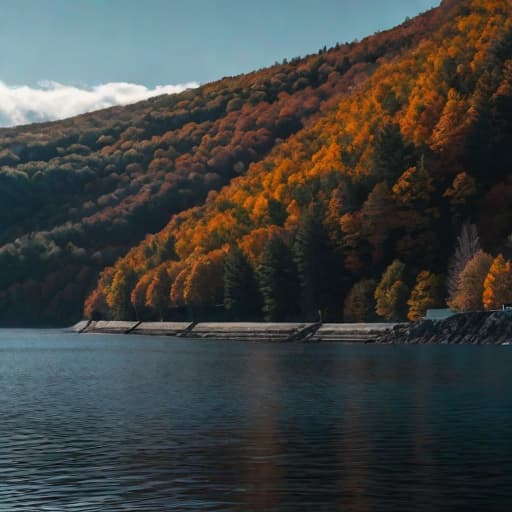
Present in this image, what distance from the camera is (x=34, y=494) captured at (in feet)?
111

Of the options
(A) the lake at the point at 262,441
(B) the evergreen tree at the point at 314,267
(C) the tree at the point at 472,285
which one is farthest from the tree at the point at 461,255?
(A) the lake at the point at 262,441

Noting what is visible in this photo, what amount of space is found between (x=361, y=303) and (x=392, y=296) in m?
10.1

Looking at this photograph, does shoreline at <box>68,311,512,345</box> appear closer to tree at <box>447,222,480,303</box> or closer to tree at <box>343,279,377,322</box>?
tree at <box>343,279,377,322</box>

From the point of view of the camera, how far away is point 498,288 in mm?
151625

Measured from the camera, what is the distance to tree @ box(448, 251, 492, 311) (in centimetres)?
15575

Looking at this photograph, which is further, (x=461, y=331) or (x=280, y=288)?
(x=280, y=288)

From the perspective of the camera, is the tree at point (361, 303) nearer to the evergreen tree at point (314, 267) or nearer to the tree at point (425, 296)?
the evergreen tree at point (314, 267)

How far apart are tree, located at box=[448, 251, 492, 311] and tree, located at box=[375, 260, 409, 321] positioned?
12816mm

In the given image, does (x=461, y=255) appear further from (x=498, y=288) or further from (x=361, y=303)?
(x=498, y=288)

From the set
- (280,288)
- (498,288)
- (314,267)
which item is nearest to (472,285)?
(498,288)

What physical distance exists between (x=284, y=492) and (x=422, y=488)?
4.16 meters

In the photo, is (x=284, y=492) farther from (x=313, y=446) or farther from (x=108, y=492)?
(x=313, y=446)

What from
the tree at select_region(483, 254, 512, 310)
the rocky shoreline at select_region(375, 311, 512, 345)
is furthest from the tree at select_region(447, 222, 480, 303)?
the rocky shoreline at select_region(375, 311, 512, 345)

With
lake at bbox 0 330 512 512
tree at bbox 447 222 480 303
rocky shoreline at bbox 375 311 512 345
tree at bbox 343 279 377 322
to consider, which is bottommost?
lake at bbox 0 330 512 512
